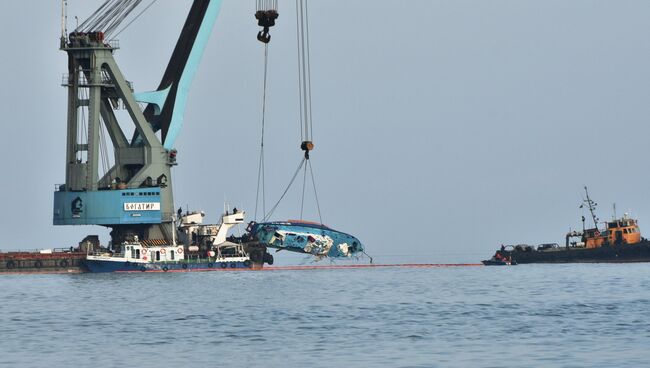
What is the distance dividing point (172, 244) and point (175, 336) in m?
72.0

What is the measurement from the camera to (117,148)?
123m

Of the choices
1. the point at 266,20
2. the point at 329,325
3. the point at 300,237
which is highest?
the point at 266,20

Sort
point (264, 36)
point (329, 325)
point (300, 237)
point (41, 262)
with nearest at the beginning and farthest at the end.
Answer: point (329, 325)
point (264, 36)
point (41, 262)
point (300, 237)

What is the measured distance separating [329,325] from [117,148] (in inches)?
2863

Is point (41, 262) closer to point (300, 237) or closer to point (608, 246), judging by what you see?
point (300, 237)

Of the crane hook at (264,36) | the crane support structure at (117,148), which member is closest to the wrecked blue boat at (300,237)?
the crane support structure at (117,148)

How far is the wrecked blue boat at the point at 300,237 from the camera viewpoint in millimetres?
124000

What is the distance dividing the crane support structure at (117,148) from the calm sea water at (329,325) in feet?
91.8

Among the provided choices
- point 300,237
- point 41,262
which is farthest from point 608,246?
point 41,262

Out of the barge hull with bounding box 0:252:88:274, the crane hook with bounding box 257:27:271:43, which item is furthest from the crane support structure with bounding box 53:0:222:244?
the crane hook with bounding box 257:27:271:43

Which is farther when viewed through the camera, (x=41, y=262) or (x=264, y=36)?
(x=41, y=262)

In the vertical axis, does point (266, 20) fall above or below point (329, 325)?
above

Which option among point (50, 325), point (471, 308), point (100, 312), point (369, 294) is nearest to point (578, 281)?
point (369, 294)

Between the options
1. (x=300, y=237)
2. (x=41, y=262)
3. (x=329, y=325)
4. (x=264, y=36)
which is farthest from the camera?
(x=300, y=237)
